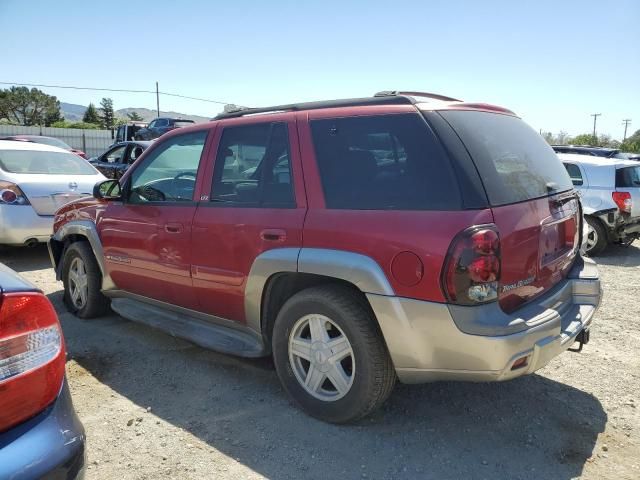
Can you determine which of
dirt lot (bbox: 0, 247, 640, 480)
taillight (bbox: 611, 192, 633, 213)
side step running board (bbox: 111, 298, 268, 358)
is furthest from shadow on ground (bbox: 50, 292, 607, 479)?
taillight (bbox: 611, 192, 633, 213)

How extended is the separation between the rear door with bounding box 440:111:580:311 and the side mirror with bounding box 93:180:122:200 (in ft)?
9.62

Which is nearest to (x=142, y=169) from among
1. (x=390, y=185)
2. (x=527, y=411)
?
(x=390, y=185)

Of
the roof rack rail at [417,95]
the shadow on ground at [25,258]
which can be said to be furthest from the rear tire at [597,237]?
the shadow on ground at [25,258]

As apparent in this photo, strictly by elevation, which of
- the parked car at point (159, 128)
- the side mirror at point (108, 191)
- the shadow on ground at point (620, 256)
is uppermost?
the parked car at point (159, 128)

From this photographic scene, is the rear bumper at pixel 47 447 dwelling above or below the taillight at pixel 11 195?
below

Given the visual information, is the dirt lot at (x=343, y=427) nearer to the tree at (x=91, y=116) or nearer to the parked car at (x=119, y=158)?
the parked car at (x=119, y=158)

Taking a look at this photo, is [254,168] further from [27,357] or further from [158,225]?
[27,357]

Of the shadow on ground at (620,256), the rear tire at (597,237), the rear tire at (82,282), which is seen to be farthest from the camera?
the rear tire at (597,237)

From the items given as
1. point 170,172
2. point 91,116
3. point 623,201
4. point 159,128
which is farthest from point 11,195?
point 91,116

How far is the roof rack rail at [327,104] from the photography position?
9.72 ft

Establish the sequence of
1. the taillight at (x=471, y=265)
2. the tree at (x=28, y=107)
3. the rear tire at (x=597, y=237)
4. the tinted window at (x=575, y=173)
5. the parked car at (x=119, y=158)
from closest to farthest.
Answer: the taillight at (x=471, y=265), the rear tire at (x=597, y=237), the tinted window at (x=575, y=173), the parked car at (x=119, y=158), the tree at (x=28, y=107)

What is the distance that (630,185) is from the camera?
8.09 metres

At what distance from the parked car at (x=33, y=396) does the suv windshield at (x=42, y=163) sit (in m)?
6.15

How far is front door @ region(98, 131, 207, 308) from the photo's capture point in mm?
3764
